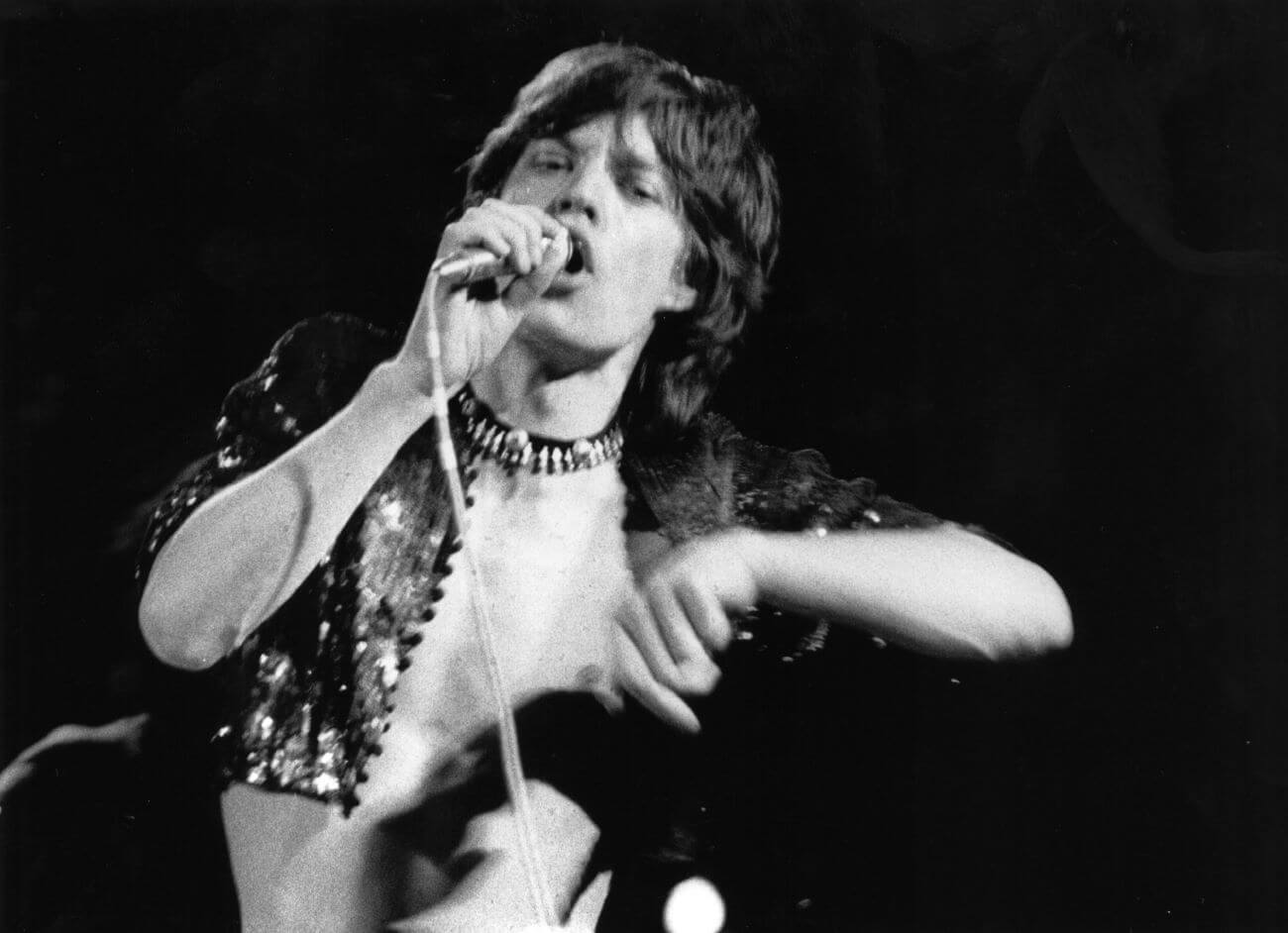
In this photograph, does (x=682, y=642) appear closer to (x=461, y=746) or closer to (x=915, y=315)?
(x=461, y=746)

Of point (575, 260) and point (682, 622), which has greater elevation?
point (575, 260)

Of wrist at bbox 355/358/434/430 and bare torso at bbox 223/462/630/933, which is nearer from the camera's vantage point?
bare torso at bbox 223/462/630/933

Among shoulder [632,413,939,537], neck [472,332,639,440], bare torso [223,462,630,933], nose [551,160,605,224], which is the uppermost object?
nose [551,160,605,224]

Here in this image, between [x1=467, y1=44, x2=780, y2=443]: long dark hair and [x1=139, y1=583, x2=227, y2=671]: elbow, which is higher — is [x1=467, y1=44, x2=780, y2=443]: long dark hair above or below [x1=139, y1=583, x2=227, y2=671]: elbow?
above

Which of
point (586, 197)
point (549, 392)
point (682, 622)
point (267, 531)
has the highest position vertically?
point (586, 197)

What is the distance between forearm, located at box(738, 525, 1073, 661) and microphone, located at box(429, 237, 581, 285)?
0.41 metres

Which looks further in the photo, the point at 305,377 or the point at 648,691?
the point at 305,377

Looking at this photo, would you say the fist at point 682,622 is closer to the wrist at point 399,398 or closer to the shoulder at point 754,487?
the shoulder at point 754,487

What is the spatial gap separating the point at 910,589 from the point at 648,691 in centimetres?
33

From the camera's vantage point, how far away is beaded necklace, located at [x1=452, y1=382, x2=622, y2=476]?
5.15ft

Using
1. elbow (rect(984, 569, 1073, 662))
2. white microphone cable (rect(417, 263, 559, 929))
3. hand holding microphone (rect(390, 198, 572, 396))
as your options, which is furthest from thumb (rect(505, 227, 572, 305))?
elbow (rect(984, 569, 1073, 662))

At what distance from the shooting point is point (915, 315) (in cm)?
163

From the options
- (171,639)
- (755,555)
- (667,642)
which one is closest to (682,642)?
(667,642)

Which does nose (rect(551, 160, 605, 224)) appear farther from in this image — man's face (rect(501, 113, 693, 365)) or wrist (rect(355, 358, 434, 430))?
wrist (rect(355, 358, 434, 430))
